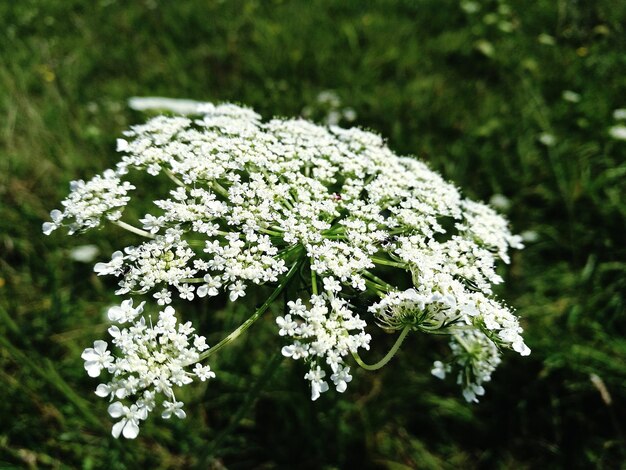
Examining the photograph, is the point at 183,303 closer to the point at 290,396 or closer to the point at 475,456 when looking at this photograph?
the point at 290,396

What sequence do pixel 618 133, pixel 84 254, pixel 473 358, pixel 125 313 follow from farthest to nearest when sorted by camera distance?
pixel 618 133 < pixel 84 254 < pixel 473 358 < pixel 125 313

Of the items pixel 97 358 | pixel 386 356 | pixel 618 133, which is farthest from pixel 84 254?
pixel 618 133

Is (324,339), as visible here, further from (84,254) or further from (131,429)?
(84,254)

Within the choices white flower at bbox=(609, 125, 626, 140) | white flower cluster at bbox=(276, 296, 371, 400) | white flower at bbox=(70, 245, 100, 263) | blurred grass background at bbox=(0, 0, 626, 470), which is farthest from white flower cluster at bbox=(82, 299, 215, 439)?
white flower at bbox=(609, 125, 626, 140)

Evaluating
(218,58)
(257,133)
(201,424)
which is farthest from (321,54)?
(201,424)

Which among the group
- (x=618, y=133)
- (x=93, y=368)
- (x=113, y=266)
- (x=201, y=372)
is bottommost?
(x=93, y=368)

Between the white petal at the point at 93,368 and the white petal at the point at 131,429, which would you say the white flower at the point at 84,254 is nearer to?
the white petal at the point at 93,368

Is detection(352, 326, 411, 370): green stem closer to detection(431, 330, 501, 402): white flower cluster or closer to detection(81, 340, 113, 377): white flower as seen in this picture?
detection(431, 330, 501, 402): white flower cluster

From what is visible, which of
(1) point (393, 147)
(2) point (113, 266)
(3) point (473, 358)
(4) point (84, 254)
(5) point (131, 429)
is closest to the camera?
(5) point (131, 429)
